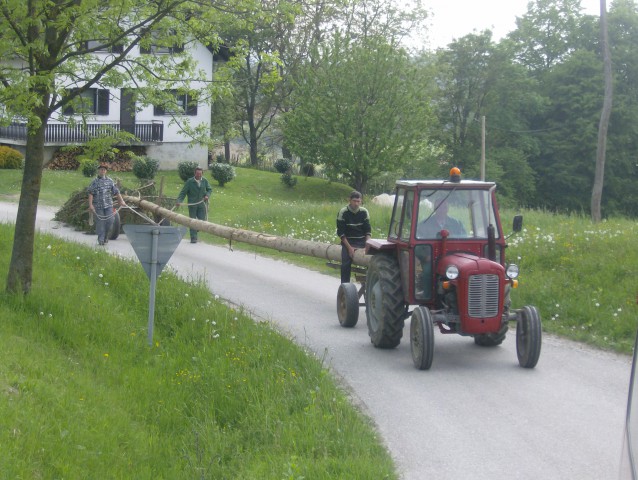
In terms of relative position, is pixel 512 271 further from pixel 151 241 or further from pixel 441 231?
pixel 151 241

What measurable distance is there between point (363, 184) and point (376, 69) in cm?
671

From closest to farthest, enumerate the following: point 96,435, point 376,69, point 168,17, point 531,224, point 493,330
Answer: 1. point 96,435
2. point 493,330
3. point 168,17
4. point 531,224
5. point 376,69

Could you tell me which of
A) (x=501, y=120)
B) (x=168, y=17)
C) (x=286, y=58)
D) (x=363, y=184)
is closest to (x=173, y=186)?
(x=363, y=184)

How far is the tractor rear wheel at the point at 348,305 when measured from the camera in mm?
12383

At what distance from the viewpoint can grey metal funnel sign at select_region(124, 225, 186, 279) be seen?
33.6 ft

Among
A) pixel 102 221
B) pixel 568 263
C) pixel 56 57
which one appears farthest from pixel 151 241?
pixel 102 221

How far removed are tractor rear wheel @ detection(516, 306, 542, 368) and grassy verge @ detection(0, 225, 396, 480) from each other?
2502 mm

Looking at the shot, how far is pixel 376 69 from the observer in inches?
1961

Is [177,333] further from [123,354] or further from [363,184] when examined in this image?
[363,184]

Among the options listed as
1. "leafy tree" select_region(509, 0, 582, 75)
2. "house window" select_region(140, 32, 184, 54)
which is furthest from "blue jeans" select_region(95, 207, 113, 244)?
"leafy tree" select_region(509, 0, 582, 75)

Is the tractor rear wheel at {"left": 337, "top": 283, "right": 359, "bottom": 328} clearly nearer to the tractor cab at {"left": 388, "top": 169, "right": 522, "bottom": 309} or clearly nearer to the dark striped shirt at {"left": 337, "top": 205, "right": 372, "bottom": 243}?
the dark striped shirt at {"left": 337, "top": 205, "right": 372, "bottom": 243}

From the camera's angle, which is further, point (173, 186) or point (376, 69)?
point (376, 69)

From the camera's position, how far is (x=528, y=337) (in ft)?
32.5

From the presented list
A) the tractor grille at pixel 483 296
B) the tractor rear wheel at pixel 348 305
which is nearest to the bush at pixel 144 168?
the tractor rear wheel at pixel 348 305
